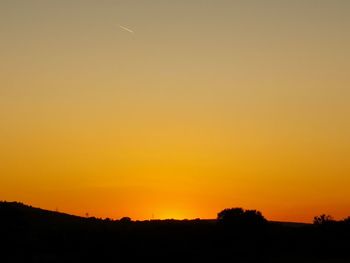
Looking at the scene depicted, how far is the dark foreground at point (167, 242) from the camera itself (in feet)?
216

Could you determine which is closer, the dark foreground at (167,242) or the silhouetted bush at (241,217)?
the dark foreground at (167,242)

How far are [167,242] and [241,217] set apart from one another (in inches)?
458

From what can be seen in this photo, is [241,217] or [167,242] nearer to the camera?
[167,242]

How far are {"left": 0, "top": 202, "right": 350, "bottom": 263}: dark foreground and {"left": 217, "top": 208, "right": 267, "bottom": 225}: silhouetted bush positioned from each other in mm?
898

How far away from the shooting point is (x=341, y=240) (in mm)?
76250

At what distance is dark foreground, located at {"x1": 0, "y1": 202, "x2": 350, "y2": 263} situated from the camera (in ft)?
216

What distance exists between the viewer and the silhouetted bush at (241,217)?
79.6 m

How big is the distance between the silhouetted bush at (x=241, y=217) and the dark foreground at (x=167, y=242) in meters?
0.90

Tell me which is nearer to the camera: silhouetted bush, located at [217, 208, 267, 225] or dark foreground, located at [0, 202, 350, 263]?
dark foreground, located at [0, 202, 350, 263]

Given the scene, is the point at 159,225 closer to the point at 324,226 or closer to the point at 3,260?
the point at 324,226

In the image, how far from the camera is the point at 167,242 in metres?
72.1

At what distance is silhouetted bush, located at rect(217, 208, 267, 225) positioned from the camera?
7962 centimetres

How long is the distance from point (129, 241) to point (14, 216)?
1214 centimetres

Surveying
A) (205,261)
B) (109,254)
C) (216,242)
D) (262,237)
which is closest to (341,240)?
(262,237)
